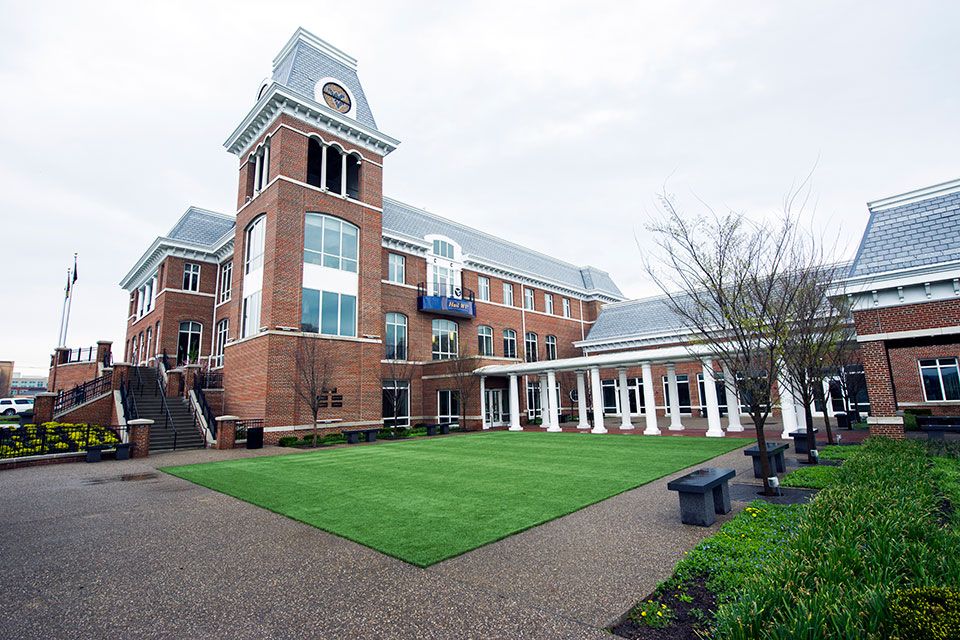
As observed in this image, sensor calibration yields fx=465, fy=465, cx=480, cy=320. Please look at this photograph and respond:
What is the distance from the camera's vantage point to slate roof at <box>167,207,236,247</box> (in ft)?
95.4

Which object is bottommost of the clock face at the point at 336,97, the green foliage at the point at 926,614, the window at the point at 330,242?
the green foliage at the point at 926,614

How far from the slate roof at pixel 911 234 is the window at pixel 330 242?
2005cm

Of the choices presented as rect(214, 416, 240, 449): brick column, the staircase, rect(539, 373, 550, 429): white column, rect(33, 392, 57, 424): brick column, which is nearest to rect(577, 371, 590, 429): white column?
rect(539, 373, 550, 429): white column

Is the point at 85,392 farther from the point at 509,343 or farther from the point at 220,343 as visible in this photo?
the point at 509,343

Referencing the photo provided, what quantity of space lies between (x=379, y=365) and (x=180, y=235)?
54.5 feet

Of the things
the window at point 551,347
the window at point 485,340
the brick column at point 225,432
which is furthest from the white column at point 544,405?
the brick column at point 225,432

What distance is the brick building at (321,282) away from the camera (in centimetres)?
2112

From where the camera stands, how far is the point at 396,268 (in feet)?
91.5

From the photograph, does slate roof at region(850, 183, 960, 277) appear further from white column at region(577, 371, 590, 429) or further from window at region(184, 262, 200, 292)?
window at region(184, 262, 200, 292)

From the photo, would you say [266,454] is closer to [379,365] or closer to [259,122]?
[379,365]

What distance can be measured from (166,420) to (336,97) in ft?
57.5

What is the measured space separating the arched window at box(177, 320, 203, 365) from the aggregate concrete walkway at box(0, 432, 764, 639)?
862 inches

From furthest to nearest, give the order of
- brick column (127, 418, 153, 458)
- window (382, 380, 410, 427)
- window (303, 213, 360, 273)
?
window (382, 380, 410, 427)
window (303, 213, 360, 273)
brick column (127, 418, 153, 458)

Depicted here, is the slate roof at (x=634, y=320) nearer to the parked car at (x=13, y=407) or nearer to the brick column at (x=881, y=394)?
the brick column at (x=881, y=394)
